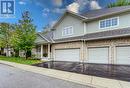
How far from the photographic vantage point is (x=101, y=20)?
818 inches

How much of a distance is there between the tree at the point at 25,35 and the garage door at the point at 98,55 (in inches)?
501

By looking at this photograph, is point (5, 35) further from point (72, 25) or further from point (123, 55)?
point (123, 55)

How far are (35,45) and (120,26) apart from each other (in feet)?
55.5

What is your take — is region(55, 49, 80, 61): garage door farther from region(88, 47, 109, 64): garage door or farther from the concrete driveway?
the concrete driveway

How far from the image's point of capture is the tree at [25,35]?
2920 centimetres

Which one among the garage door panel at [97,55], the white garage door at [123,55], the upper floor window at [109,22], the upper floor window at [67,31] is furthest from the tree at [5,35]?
the white garage door at [123,55]

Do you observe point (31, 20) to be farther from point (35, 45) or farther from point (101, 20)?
point (101, 20)

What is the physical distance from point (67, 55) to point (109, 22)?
A: 311 inches

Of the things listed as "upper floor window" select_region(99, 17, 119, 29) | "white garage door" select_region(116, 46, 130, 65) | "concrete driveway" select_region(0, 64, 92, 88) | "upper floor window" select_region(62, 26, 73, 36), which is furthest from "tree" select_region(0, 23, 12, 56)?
"concrete driveway" select_region(0, 64, 92, 88)

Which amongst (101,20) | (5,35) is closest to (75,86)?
(101,20)

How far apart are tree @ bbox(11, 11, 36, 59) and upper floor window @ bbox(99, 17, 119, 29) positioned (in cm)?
1394

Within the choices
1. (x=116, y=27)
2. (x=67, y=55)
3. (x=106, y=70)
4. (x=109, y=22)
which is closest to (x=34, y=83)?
(x=106, y=70)

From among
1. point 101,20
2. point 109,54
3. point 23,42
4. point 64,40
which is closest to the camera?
point 109,54

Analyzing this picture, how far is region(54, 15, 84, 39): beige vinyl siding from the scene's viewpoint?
2270cm
